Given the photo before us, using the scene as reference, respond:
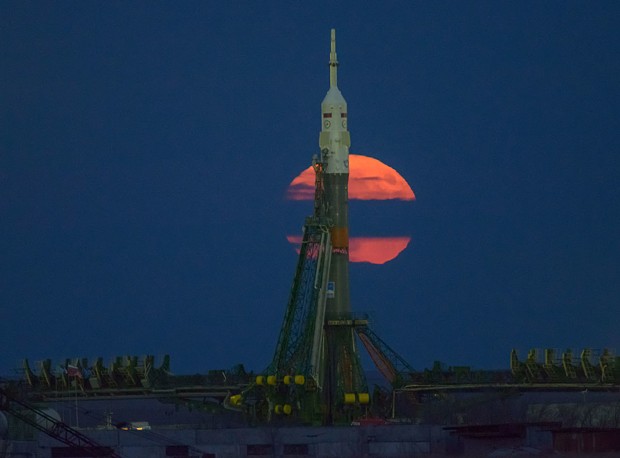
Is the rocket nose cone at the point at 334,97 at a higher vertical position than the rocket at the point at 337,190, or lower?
higher

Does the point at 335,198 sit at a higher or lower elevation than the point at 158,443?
higher

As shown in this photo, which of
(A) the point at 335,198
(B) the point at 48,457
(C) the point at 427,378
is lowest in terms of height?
(B) the point at 48,457

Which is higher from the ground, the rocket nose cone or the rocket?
the rocket nose cone

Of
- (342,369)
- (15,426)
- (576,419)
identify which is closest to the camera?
(576,419)

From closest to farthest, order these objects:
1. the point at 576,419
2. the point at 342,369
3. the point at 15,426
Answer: the point at 576,419 < the point at 15,426 < the point at 342,369

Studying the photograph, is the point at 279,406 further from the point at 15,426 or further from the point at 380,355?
the point at 15,426

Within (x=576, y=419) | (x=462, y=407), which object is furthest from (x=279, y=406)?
(x=576, y=419)

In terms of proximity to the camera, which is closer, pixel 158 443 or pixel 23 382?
pixel 158 443
